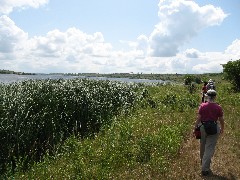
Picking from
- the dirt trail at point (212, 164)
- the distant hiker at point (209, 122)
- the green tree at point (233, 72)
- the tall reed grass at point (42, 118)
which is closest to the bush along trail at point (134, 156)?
the dirt trail at point (212, 164)

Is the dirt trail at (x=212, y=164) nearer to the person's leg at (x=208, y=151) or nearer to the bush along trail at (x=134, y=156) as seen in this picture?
the bush along trail at (x=134, y=156)

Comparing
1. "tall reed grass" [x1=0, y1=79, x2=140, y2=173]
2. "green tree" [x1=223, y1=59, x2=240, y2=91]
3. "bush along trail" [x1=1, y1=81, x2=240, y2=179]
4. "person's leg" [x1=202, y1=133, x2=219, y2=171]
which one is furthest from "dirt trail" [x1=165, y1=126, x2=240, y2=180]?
"green tree" [x1=223, y1=59, x2=240, y2=91]

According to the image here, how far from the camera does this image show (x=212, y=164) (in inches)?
432

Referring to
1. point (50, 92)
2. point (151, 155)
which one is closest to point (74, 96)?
point (50, 92)

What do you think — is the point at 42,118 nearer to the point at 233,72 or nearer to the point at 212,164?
the point at 212,164

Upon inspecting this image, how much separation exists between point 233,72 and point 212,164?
1053 inches

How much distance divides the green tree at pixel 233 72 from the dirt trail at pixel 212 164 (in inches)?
932

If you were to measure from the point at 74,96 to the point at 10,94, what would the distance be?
9.60ft

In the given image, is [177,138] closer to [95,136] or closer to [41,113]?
[95,136]

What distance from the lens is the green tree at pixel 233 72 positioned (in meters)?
35.7

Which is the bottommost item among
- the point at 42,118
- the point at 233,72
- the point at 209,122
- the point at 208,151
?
the point at 208,151

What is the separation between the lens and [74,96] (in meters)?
17.0

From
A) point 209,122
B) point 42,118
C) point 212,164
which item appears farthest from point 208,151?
point 42,118

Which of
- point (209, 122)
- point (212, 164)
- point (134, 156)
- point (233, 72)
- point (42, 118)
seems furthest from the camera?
point (233, 72)
